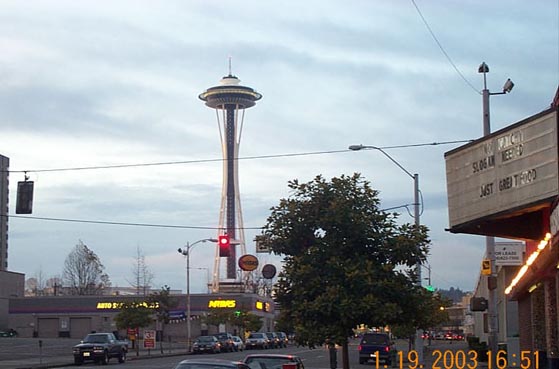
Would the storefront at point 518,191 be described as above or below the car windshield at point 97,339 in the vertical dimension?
above

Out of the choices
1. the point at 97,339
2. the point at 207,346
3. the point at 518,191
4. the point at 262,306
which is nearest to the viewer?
the point at 518,191

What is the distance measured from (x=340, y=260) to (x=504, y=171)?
16.2 feet

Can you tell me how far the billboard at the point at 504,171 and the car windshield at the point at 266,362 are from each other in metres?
6.24

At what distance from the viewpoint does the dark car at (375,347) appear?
48.3 meters

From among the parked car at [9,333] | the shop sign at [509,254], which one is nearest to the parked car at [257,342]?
the shop sign at [509,254]

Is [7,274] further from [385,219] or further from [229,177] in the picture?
[385,219]

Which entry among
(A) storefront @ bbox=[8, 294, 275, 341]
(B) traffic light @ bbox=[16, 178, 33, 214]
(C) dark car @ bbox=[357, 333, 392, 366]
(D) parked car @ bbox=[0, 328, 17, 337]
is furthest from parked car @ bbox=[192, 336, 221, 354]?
(D) parked car @ bbox=[0, 328, 17, 337]

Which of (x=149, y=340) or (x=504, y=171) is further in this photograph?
(x=149, y=340)

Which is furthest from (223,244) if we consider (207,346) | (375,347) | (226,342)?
(226,342)

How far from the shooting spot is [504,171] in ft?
61.6

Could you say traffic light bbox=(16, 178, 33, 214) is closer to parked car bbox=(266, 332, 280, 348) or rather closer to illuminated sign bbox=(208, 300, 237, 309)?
parked car bbox=(266, 332, 280, 348)

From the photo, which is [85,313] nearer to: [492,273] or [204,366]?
[492,273]

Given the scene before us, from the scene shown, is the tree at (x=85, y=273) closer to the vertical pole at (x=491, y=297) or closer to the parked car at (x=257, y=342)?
the parked car at (x=257, y=342)

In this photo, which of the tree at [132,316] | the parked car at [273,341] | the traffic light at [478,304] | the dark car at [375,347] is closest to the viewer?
the traffic light at [478,304]
